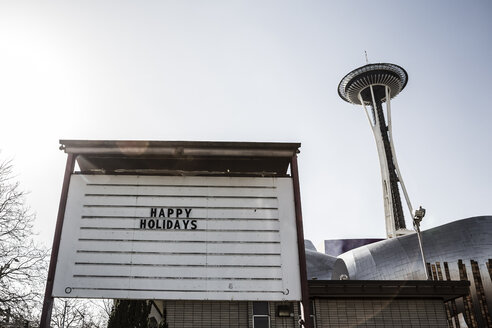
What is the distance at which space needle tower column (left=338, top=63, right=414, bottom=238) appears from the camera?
8812cm

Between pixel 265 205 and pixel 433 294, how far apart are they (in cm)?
1337

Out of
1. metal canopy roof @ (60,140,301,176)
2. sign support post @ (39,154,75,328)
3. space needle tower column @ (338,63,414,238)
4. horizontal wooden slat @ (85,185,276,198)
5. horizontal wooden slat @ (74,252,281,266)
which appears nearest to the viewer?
sign support post @ (39,154,75,328)

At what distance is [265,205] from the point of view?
32.6 feet

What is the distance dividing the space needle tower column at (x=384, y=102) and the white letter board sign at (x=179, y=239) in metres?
77.9

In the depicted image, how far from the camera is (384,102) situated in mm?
102750

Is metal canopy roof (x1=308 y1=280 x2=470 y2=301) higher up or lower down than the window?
higher up

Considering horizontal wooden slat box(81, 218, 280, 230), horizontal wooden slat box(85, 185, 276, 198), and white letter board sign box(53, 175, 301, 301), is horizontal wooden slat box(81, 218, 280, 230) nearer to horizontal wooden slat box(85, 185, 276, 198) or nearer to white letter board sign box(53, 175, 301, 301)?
white letter board sign box(53, 175, 301, 301)

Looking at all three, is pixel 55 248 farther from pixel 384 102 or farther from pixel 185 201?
pixel 384 102

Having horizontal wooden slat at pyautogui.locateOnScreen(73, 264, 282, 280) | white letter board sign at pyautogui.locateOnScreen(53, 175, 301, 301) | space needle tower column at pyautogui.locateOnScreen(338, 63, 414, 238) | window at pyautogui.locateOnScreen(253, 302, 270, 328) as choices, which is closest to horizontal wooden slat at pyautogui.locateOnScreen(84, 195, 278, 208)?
white letter board sign at pyautogui.locateOnScreen(53, 175, 301, 301)

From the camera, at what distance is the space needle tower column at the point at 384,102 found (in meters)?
88.1

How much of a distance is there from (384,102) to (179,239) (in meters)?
101

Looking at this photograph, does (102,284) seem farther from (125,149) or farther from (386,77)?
(386,77)

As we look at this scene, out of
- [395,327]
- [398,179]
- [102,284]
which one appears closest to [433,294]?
[395,327]

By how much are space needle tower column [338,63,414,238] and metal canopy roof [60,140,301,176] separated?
254 ft
